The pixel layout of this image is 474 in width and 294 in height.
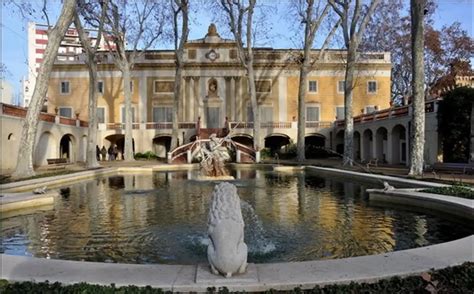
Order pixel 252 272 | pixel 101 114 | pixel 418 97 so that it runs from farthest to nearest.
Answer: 1. pixel 101 114
2. pixel 418 97
3. pixel 252 272

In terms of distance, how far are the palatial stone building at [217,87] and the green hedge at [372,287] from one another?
38844 mm

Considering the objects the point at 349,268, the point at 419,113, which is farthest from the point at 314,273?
the point at 419,113

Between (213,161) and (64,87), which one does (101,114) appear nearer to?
(64,87)

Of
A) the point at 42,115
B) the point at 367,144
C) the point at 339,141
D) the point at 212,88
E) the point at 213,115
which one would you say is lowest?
the point at 367,144

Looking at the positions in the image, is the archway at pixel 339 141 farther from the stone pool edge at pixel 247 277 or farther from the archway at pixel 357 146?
the stone pool edge at pixel 247 277

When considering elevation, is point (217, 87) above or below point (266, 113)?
above

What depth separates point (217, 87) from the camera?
44250 mm

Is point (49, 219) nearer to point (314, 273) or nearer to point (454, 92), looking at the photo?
point (314, 273)

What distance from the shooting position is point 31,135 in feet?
58.2

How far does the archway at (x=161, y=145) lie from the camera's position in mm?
41938

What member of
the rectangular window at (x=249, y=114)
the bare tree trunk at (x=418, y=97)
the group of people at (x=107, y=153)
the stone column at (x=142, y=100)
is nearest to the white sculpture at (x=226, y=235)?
the bare tree trunk at (x=418, y=97)

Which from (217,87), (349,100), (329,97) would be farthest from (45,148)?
(329,97)

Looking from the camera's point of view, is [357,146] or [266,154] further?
[357,146]

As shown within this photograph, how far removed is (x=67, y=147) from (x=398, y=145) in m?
26.2
